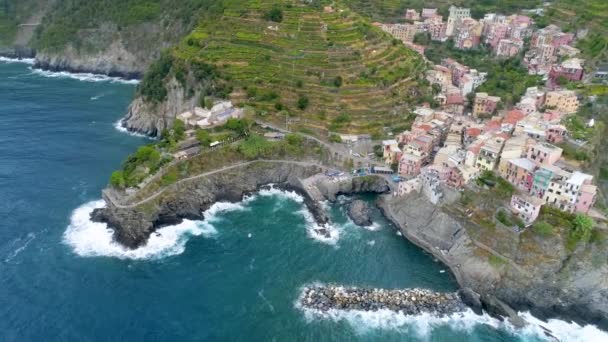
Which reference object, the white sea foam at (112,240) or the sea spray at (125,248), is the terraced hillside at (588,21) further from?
the white sea foam at (112,240)

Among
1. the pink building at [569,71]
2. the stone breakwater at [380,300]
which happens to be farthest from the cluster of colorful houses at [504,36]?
the stone breakwater at [380,300]

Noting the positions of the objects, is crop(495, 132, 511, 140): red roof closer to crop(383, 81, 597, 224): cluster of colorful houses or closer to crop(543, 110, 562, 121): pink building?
crop(383, 81, 597, 224): cluster of colorful houses

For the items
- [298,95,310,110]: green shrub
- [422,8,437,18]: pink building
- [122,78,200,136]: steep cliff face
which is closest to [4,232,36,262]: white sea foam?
[122,78,200,136]: steep cliff face

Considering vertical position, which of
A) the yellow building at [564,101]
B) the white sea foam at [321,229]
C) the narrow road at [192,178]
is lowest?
the white sea foam at [321,229]

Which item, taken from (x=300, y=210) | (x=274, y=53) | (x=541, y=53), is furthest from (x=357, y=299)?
(x=541, y=53)

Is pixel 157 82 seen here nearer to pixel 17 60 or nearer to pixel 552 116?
pixel 552 116

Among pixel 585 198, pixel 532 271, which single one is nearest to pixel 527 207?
pixel 585 198
